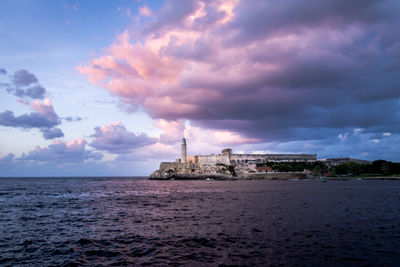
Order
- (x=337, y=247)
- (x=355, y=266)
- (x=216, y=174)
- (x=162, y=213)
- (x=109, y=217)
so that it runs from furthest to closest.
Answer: (x=216, y=174)
(x=162, y=213)
(x=109, y=217)
(x=337, y=247)
(x=355, y=266)

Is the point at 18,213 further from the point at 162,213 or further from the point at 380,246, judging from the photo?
the point at 380,246

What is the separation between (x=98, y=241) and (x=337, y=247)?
53.9 feet

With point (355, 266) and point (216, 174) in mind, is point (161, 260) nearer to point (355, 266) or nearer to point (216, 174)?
point (355, 266)

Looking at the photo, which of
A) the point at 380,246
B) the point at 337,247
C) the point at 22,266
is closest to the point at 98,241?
the point at 22,266

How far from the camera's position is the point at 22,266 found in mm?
14797

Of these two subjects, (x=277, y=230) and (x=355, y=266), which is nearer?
(x=355, y=266)

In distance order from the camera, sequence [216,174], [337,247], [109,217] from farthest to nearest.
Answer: [216,174] < [109,217] < [337,247]

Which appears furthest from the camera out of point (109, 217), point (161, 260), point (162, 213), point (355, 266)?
point (162, 213)

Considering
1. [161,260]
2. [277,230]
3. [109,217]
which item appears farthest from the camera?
[109,217]

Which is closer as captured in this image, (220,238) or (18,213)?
(220,238)

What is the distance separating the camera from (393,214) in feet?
104

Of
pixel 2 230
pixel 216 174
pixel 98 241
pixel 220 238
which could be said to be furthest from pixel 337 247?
pixel 216 174

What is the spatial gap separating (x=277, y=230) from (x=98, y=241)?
1418 centimetres

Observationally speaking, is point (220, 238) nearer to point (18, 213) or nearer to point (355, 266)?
point (355, 266)
